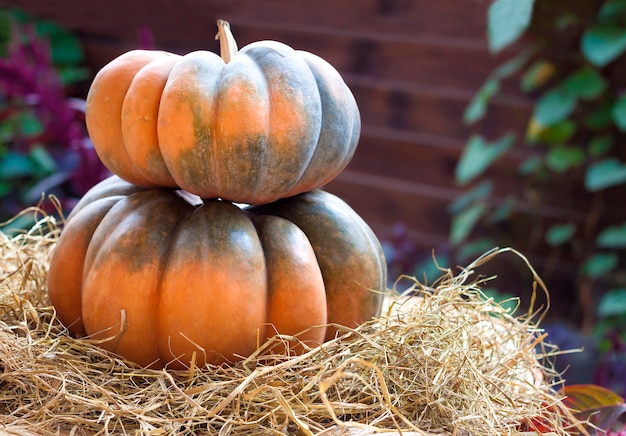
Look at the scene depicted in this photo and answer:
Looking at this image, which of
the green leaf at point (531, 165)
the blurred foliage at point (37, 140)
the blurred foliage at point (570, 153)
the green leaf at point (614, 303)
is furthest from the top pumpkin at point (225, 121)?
the green leaf at point (531, 165)

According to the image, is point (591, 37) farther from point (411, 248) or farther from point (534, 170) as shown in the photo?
point (411, 248)

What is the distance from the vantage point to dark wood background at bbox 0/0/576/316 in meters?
2.67

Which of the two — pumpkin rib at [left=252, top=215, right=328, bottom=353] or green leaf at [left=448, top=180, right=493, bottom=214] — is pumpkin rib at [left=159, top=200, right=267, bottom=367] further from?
green leaf at [left=448, top=180, right=493, bottom=214]

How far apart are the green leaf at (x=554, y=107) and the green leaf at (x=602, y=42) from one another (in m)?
0.16

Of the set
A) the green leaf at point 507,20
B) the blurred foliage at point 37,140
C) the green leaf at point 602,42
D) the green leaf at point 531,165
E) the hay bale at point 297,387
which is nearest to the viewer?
the hay bale at point 297,387

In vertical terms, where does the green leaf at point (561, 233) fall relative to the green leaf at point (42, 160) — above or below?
below

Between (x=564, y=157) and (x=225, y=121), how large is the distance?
5.89 feet

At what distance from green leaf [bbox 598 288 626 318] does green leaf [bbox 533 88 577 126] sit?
0.62 metres

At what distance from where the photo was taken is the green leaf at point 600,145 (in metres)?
2.33

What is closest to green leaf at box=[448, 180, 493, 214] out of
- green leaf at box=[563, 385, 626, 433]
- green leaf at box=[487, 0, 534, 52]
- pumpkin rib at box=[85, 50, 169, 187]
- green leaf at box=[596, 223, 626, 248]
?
green leaf at box=[596, 223, 626, 248]

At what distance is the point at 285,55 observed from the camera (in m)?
0.97

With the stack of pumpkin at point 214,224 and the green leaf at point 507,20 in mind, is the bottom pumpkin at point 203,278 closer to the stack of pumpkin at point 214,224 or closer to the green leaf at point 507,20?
the stack of pumpkin at point 214,224

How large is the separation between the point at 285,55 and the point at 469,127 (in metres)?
1.91

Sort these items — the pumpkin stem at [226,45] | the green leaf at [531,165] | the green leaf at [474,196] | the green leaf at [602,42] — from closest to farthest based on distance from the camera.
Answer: the pumpkin stem at [226,45]
the green leaf at [602,42]
the green leaf at [531,165]
the green leaf at [474,196]
